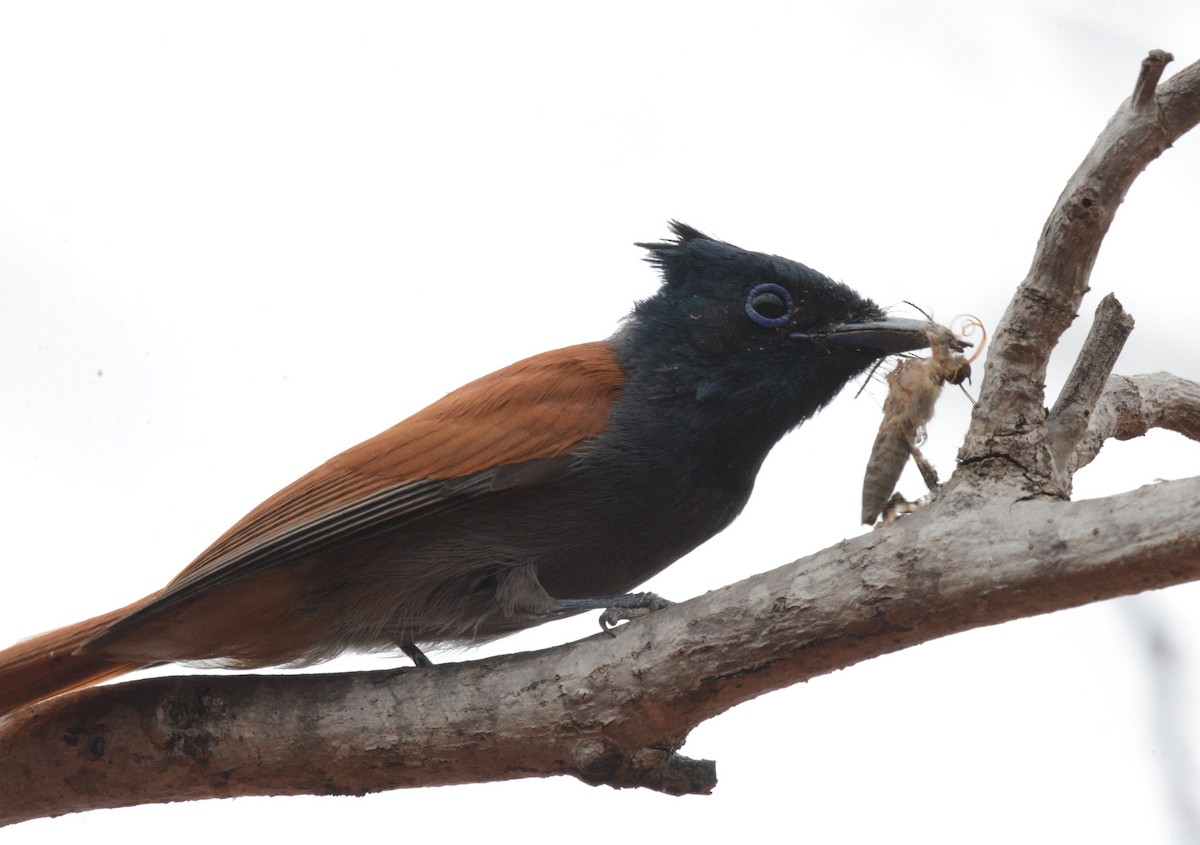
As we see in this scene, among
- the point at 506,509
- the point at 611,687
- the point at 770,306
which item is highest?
the point at 770,306

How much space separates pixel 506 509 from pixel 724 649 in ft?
2.79

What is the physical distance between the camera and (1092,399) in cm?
305

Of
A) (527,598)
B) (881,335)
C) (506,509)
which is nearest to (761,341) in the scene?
(881,335)

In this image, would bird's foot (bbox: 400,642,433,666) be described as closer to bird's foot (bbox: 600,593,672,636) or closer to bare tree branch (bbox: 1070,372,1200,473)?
bird's foot (bbox: 600,593,672,636)

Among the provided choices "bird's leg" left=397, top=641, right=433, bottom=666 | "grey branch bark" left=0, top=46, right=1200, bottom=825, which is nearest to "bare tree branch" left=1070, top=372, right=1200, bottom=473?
"grey branch bark" left=0, top=46, right=1200, bottom=825

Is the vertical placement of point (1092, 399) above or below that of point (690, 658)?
above

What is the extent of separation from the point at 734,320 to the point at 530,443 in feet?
2.47

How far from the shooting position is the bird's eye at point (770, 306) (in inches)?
145

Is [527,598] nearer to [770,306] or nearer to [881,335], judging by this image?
[770,306]

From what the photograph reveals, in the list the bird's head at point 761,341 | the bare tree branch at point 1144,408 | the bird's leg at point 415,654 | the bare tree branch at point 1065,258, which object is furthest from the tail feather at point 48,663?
the bare tree branch at point 1144,408

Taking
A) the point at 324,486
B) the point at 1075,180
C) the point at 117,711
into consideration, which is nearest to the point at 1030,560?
the point at 1075,180

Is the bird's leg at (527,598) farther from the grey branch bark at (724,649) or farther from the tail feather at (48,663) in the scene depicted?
the tail feather at (48,663)

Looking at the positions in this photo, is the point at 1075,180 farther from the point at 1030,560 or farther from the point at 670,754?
the point at 670,754

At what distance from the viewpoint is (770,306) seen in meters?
3.71
